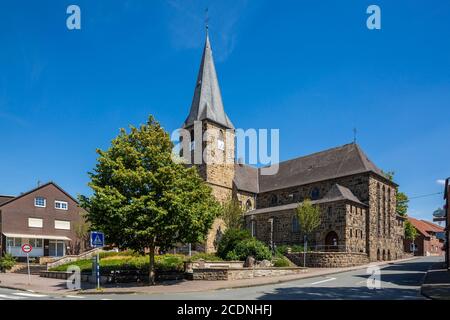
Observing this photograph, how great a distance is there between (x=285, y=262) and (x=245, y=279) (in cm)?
694

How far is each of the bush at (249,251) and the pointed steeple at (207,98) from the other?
2188 centimetres

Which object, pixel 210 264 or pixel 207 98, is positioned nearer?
pixel 210 264

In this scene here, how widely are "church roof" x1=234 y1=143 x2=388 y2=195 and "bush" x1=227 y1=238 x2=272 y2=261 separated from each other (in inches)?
537

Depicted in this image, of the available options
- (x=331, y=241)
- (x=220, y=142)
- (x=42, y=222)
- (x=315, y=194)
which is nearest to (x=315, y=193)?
(x=315, y=194)

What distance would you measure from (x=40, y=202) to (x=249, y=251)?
1226 inches

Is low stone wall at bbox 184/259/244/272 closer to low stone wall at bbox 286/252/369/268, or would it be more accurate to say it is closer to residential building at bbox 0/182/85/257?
low stone wall at bbox 286/252/369/268

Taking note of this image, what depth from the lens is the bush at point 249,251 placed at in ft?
95.5

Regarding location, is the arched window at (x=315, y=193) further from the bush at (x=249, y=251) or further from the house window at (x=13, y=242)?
the house window at (x=13, y=242)

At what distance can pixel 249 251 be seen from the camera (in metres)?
29.5

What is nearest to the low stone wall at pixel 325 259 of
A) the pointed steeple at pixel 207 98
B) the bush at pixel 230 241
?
the bush at pixel 230 241

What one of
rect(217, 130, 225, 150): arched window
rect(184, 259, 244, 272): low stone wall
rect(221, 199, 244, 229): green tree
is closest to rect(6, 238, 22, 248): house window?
rect(221, 199, 244, 229): green tree

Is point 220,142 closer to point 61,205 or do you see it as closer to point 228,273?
point 61,205

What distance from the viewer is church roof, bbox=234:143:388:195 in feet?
143

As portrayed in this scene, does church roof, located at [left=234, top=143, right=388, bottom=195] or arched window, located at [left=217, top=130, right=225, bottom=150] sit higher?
arched window, located at [left=217, top=130, right=225, bottom=150]
